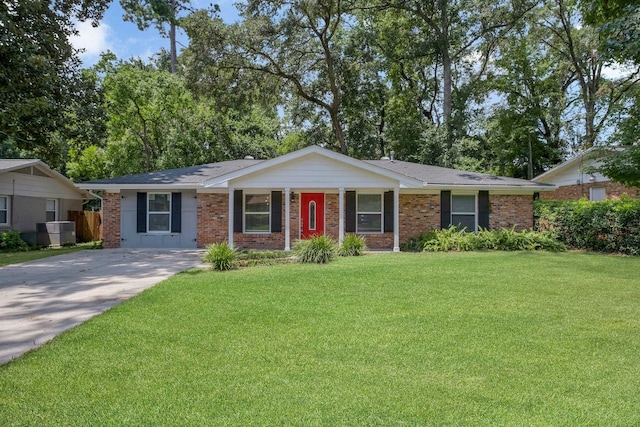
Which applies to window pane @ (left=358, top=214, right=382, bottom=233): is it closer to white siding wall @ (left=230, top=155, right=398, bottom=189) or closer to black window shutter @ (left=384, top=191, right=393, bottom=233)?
black window shutter @ (left=384, top=191, right=393, bottom=233)

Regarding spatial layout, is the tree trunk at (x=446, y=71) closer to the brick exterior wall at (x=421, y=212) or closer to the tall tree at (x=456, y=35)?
the tall tree at (x=456, y=35)

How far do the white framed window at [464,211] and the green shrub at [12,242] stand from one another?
16847 mm

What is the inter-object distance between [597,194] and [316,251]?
49.8 feet

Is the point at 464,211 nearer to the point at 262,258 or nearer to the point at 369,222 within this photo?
the point at 369,222

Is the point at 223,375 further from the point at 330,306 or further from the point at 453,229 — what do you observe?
the point at 453,229

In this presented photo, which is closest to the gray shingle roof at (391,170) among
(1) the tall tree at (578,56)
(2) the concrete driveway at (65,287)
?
(2) the concrete driveway at (65,287)

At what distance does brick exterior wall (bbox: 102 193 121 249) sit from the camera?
51.1ft

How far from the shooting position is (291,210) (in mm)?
15305

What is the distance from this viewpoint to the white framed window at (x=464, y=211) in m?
15.6

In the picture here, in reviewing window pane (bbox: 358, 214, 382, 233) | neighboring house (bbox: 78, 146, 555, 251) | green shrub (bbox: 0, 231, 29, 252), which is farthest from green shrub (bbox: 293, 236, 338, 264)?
green shrub (bbox: 0, 231, 29, 252)

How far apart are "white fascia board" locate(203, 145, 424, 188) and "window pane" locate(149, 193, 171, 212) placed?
2.68 m

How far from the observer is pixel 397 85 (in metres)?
27.1

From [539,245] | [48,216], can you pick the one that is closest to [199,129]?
[48,216]

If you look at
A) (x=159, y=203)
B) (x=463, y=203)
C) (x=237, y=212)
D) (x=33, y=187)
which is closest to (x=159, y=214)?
(x=159, y=203)
